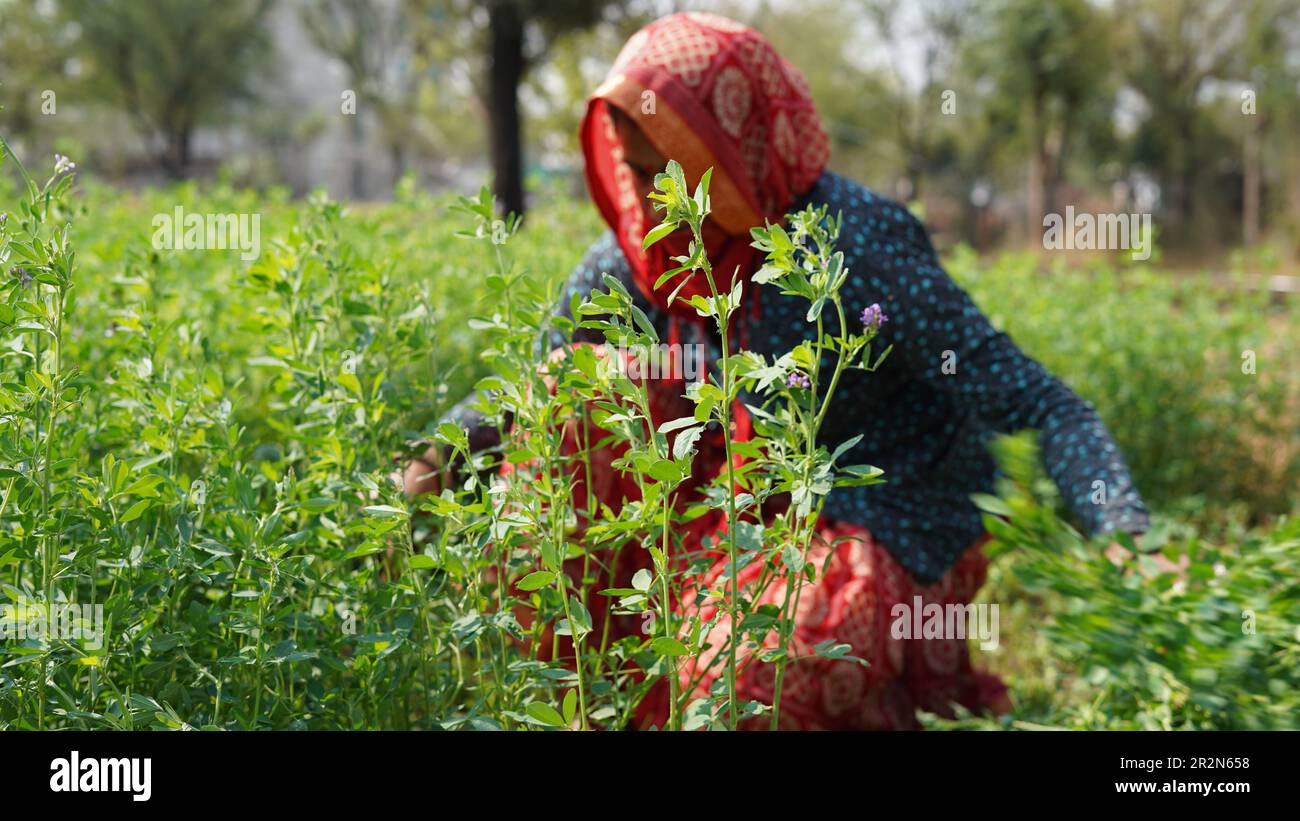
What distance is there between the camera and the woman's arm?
76.3 inches

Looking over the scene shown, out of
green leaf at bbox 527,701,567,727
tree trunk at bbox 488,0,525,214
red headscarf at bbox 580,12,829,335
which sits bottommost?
green leaf at bbox 527,701,567,727

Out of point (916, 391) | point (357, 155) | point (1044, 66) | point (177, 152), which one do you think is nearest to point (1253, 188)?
point (1044, 66)

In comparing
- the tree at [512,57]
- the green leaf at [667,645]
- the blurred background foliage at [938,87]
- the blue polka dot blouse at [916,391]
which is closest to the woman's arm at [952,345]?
the blue polka dot blouse at [916,391]

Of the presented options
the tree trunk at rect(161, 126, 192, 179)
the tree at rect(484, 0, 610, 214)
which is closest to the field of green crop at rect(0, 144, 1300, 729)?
the tree at rect(484, 0, 610, 214)

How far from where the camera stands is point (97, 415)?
1690mm

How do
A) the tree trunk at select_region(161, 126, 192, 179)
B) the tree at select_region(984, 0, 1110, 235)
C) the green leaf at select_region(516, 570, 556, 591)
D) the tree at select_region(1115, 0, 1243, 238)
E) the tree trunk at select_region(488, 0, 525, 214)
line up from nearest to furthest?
the green leaf at select_region(516, 570, 556, 591)
the tree trunk at select_region(488, 0, 525, 214)
the tree at select_region(984, 0, 1110, 235)
the tree at select_region(1115, 0, 1243, 238)
the tree trunk at select_region(161, 126, 192, 179)

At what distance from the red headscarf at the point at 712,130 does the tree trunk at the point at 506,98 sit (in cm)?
893

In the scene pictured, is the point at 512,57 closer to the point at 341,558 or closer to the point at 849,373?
the point at 849,373

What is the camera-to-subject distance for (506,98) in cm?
1121

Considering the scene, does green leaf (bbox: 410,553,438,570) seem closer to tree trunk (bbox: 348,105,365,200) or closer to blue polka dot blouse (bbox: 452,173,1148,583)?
blue polka dot blouse (bbox: 452,173,1148,583)
